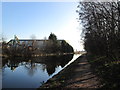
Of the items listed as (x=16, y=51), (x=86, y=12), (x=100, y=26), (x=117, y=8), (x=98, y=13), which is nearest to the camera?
(x=117, y=8)

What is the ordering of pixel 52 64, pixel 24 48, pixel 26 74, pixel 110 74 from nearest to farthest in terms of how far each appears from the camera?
pixel 110 74 < pixel 26 74 < pixel 52 64 < pixel 24 48

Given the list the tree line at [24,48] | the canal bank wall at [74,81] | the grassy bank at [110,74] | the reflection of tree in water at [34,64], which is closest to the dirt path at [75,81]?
the canal bank wall at [74,81]

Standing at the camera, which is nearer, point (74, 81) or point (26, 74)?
point (74, 81)

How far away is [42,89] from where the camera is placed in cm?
900

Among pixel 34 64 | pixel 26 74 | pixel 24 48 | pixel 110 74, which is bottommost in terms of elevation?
pixel 26 74

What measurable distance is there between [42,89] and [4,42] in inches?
1599

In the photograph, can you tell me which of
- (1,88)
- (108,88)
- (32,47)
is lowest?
(1,88)

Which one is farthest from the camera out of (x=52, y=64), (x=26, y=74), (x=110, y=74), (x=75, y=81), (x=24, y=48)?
(x=24, y=48)

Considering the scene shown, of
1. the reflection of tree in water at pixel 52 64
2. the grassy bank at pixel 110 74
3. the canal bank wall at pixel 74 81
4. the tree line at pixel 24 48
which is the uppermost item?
the tree line at pixel 24 48

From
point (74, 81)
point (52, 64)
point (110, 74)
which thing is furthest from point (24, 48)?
point (110, 74)

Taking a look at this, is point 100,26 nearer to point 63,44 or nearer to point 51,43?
point 51,43

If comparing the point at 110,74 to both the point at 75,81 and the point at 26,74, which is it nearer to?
the point at 75,81

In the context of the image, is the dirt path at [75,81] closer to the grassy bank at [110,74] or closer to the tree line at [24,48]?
the grassy bank at [110,74]

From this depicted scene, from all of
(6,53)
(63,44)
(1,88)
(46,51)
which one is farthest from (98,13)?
(63,44)
